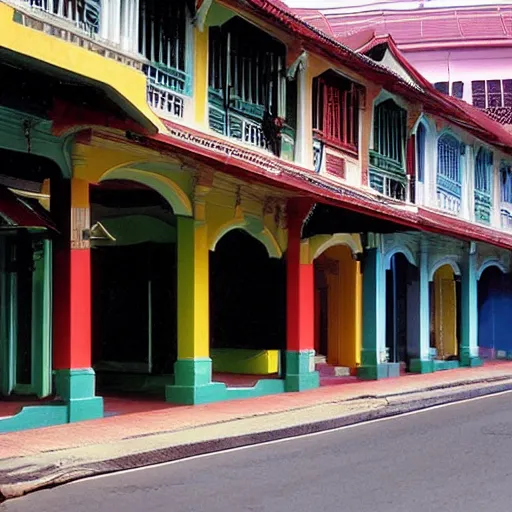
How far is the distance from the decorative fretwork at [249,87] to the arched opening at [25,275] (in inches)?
122

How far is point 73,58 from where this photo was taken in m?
8.76

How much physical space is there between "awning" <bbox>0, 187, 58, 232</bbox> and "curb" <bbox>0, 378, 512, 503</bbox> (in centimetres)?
288

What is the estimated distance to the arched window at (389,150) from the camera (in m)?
18.5

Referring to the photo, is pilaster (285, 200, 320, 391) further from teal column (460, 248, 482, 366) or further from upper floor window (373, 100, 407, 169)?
teal column (460, 248, 482, 366)

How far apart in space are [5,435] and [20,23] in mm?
4203

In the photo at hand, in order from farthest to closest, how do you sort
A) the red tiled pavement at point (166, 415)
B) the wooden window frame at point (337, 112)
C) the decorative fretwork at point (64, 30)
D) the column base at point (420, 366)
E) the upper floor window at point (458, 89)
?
1. the upper floor window at point (458, 89)
2. the column base at point (420, 366)
3. the wooden window frame at point (337, 112)
4. the red tiled pavement at point (166, 415)
5. the decorative fretwork at point (64, 30)

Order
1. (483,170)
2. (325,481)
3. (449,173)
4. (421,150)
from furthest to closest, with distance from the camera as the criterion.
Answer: (483,170)
(449,173)
(421,150)
(325,481)

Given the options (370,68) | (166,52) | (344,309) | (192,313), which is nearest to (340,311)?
(344,309)

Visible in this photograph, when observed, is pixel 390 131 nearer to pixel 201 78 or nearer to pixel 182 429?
pixel 201 78

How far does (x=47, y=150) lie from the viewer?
1072 cm

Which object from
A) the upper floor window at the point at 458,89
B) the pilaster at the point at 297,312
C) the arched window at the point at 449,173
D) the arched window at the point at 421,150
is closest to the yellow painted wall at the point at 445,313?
the arched window at the point at 449,173

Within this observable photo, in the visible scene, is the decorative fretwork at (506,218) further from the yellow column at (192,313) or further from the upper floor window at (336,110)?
the yellow column at (192,313)

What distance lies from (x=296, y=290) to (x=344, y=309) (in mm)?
3482

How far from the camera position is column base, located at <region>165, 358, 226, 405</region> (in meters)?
13.0
